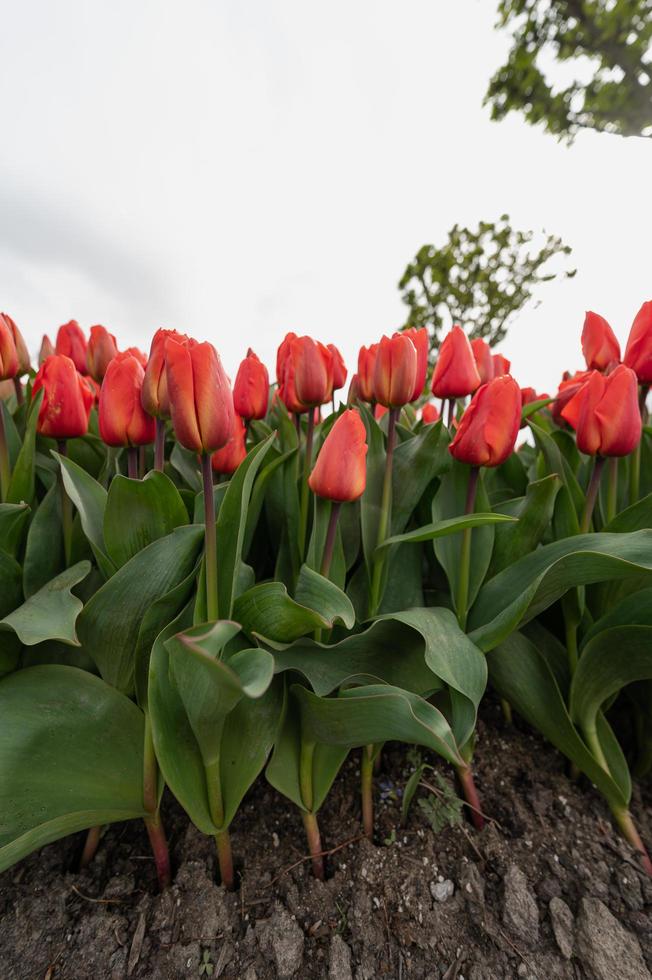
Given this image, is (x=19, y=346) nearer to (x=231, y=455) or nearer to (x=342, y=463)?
(x=231, y=455)

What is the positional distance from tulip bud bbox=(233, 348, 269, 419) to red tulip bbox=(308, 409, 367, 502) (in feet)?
1.40

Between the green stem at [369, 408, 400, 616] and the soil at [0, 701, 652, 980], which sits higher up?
the green stem at [369, 408, 400, 616]

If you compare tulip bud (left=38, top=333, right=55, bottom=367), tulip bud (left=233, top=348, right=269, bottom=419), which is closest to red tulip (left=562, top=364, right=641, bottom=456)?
tulip bud (left=233, top=348, right=269, bottom=419)

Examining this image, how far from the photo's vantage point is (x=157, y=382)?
948 mm

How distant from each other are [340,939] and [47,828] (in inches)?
22.9

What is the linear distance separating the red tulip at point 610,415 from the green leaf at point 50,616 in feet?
3.35

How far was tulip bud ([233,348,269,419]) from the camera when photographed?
4.10 feet

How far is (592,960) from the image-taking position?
929 millimetres

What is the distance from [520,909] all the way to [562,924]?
79 millimetres

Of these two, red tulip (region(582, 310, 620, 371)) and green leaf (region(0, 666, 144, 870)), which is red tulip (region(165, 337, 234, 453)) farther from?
red tulip (region(582, 310, 620, 371))

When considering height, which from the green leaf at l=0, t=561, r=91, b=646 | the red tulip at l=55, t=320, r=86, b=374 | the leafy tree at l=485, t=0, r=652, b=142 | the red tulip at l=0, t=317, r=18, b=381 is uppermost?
the leafy tree at l=485, t=0, r=652, b=142

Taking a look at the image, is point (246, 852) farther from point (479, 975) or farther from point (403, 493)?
point (403, 493)

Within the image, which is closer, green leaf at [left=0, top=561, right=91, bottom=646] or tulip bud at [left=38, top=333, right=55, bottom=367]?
green leaf at [left=0, top=561, right=91, bottom=646]

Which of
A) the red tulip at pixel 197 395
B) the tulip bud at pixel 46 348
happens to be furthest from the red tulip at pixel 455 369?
the tulip bud at pixel 46 348
